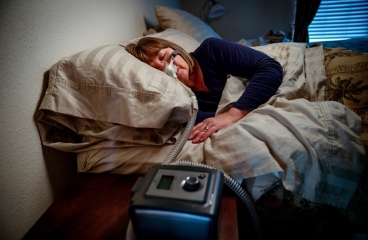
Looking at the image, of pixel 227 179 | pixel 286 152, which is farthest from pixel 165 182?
pixel 286 152

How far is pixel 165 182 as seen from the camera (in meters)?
0.40

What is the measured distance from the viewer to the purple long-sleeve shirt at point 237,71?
82 centimetres

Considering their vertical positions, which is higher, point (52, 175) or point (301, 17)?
point (301, 17)

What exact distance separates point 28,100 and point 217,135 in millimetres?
536

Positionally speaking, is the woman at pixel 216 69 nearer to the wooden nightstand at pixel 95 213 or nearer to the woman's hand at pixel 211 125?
the woman's hand at pixel 211 125

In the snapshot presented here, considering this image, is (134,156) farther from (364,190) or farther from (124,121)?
(364,190)

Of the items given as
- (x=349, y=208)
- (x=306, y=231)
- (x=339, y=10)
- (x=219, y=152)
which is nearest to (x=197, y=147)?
(x=219, y=152)

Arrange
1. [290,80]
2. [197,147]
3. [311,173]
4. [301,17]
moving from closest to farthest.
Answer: [311,173] → [197,147] → [290,80] → [301,17]

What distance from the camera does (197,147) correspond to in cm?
62

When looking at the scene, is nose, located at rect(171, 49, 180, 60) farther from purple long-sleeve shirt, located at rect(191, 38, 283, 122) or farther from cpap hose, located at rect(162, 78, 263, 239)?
cpap hose, located at rect(162, 78, 263, 239)

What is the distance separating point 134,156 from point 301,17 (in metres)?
2.16

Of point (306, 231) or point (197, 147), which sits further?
point (306, 231)

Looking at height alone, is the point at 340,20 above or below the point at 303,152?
above

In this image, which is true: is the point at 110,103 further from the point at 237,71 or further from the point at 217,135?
the point at 237,71
